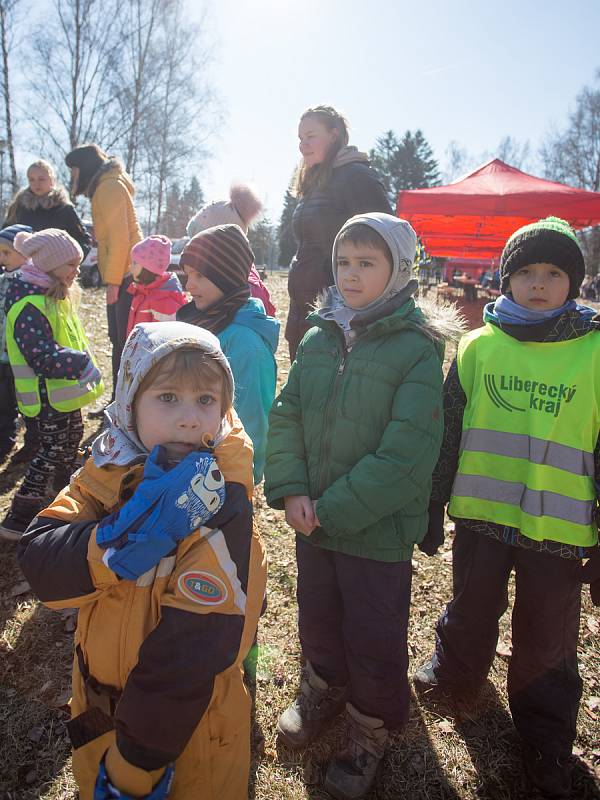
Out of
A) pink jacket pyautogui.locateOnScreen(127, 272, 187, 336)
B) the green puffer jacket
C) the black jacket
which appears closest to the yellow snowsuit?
the green puffer jacket

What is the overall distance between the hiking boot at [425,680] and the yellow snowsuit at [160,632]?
51.1 inches

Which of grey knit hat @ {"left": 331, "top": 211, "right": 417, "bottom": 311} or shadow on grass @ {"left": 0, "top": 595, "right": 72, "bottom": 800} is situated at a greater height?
grey knit hat @ {"left": 331, "top": 211, "right": 417, "bottom": 311}

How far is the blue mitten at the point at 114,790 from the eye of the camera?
1241 millimetres

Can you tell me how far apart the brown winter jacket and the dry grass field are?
9.86 ft

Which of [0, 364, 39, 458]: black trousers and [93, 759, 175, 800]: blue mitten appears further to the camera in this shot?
[0, 364, 39, 458]: black trousers

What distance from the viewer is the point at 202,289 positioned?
2566 millimetres

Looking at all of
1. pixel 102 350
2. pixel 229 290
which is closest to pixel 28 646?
pixel 229 290

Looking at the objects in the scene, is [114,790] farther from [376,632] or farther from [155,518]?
[376,632]

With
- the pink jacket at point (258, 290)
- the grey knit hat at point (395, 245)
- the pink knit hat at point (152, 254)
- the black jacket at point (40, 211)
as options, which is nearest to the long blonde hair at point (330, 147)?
the pink jacket at point (258, 290)

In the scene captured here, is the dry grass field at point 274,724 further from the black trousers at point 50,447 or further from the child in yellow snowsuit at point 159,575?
the black trousers at point 50,447

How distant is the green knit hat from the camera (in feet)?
6.79

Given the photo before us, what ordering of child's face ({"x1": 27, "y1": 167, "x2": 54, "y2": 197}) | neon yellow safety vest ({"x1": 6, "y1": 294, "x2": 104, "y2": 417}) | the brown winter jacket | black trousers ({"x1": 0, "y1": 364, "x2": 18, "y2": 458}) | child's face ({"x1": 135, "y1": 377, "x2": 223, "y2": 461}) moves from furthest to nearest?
1. child's face ({"x1": 27, "y1": 167, "x2": 54, "y2": 197})
2. the brown winter jacket
3. black trousers ({"x1": 0, "y1": 364, "x2": 18, "y2": 458})
4. neon yellow safety vest ({"x1": 6, "y1": 294, "x2": 104, "y2": 417})
5. child's face ({"x1": 135, "y1": 377, "x2": 223, "y2": 461})

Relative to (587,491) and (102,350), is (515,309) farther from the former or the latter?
(102,350)

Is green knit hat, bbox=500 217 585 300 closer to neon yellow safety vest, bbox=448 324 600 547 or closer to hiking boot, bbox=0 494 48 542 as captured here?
neon yellow safety vest, bbox=448 324 600 547
